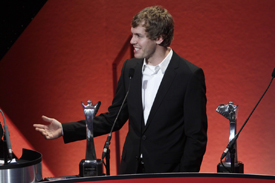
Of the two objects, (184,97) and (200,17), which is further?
(200,17)

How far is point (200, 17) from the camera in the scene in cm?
326

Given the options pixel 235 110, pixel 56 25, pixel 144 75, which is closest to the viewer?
pixel 235 110

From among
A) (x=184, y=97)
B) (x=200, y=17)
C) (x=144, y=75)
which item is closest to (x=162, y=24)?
(x=144, y=75)

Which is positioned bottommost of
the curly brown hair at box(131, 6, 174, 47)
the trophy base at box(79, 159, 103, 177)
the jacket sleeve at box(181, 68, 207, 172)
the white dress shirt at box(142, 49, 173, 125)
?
the trophy base at box(79, 159, 103, 177)

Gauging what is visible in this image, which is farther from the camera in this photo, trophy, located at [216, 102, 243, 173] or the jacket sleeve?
the jacket sleeve

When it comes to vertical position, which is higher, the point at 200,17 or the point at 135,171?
the point at 200,17

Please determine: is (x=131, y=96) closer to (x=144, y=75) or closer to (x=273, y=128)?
(x=144, y=75)

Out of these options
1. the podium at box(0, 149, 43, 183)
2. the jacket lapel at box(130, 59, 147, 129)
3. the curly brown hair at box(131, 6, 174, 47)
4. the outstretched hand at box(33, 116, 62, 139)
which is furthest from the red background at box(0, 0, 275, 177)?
the podium at box(0, 149, 43, 183)

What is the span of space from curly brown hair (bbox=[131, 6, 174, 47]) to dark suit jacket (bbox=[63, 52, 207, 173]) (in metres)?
0.20

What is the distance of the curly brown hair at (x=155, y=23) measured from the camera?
1.89 metres

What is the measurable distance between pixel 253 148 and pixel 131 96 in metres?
1.81

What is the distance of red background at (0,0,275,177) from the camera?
3201 mm

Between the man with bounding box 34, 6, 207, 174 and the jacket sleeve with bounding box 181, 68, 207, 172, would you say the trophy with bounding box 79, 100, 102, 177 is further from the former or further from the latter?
the jacket sleeve with bounding box 181, 68, 207, 172

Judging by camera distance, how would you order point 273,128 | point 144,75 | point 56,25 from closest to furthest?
1. point 144,75
2. point 273,128
3. point 56,25
